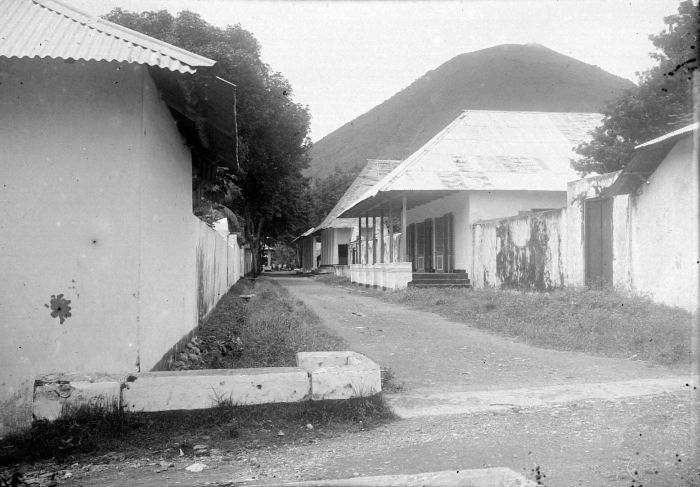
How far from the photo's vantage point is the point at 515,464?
363 centimetres

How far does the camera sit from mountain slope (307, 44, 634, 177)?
50750 mm

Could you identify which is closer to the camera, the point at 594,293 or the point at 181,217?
the point at 181,217

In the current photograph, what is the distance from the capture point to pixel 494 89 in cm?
6228

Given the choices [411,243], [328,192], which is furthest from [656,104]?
[328,192]

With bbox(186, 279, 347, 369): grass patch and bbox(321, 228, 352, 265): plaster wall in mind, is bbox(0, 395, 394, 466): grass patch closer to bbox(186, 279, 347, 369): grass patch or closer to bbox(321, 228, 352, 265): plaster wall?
bbox(186, 279, 347, 369): grass patch

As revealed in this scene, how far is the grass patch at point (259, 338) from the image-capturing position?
23.0 ft

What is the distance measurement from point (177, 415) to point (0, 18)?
3715 millimetres

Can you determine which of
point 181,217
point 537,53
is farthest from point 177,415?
point 537,53

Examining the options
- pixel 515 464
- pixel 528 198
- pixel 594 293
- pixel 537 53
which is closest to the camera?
pixel 515 464

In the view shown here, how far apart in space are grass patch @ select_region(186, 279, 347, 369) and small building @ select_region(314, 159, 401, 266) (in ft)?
59.9

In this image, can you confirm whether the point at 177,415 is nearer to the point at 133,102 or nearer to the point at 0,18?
the point at 133,102

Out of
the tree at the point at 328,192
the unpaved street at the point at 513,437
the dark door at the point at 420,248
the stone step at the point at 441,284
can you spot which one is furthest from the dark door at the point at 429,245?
the tree at the point at 328,192

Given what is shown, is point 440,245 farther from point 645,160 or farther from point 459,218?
point 645,160

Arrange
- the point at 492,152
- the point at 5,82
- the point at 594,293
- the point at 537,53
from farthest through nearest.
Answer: the point at 537,53
the point at 492,152
the point at 594,293
the point at 5,82
